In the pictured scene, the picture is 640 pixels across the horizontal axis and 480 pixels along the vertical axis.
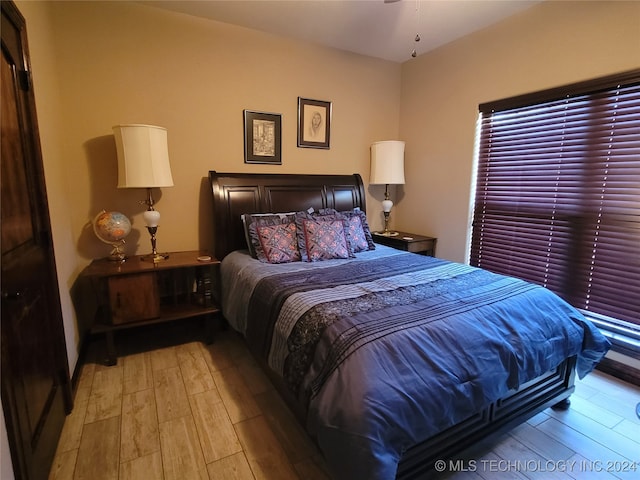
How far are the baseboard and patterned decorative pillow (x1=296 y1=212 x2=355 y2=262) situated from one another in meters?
2.03

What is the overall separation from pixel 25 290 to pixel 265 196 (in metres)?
2.00

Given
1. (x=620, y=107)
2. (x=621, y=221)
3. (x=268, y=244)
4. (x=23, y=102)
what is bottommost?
(x=268, y=244)

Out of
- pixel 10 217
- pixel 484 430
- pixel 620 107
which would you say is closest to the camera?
pixel 10 217

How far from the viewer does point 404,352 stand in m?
1.32

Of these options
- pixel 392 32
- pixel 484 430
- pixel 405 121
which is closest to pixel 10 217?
pixel 484 430

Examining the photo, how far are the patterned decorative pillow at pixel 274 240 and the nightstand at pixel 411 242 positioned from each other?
1303mm

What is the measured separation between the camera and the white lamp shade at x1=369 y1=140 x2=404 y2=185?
359 centimetres

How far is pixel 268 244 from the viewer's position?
8.54 feet

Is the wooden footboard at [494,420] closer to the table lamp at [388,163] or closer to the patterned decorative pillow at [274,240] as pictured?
the patterned decorative pillow at [274,240]

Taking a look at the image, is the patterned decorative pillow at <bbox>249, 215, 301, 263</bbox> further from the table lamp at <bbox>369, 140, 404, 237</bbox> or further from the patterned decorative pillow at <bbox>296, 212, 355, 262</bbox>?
the table lamp at <bbox>369, 140, 404, 237</bbox>

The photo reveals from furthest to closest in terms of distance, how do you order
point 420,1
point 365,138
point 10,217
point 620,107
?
point 365,138
point 420,1
point 620,107
point 10,217

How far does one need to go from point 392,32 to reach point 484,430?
3196 mm

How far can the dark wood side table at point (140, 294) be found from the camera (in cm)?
234

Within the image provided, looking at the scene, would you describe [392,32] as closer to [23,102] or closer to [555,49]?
[555,49]
